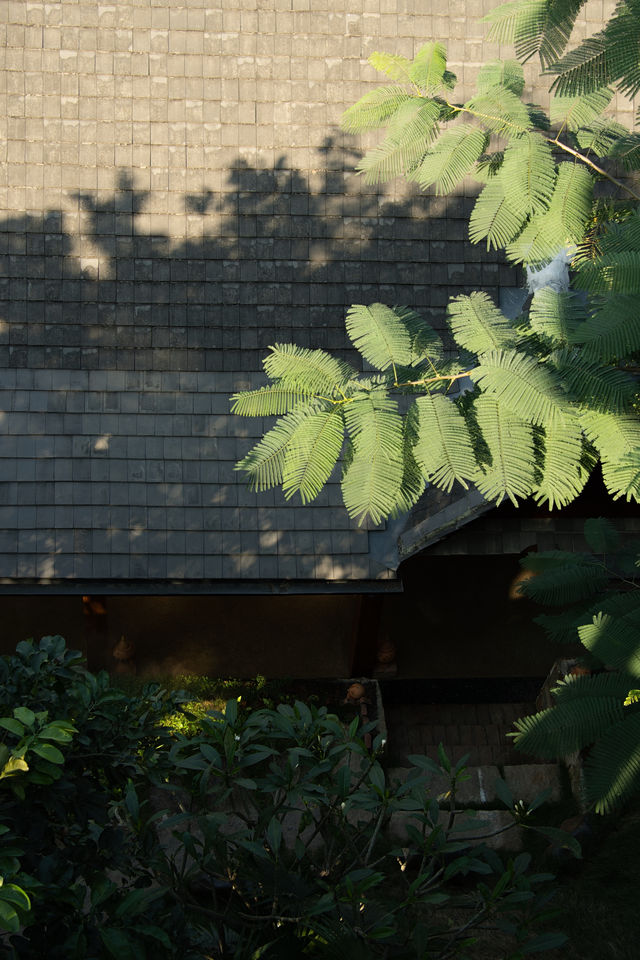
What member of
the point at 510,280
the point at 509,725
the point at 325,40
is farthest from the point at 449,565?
the point at 325,40

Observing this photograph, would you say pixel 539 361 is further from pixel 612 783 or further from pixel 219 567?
pixel 219 567

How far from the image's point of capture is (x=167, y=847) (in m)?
4.73

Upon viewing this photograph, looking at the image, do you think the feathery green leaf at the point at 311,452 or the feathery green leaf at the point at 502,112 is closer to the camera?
the feathery green leaf at the point at 311,452

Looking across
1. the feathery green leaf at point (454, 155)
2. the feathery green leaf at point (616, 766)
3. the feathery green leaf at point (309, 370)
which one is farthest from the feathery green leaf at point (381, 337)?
the feathery green leaf at point (616, 766)

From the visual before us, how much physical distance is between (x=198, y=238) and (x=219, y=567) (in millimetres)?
3147

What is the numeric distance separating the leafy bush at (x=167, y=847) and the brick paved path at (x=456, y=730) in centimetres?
Answer: 379

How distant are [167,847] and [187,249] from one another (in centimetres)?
575

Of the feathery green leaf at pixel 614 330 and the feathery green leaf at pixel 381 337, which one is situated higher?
the feathery green leaf at pixel 614 330

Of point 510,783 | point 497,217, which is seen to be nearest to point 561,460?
point 497,217

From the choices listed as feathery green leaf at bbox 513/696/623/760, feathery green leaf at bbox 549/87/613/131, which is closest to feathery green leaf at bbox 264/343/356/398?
feathery green leaf at bbox 513/696/623/760

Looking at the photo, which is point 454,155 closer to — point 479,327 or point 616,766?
point 479,327

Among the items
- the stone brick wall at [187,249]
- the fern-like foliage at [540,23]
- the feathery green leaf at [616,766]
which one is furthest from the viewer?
the stone brick wall at [187,249]

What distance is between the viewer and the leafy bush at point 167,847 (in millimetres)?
3604

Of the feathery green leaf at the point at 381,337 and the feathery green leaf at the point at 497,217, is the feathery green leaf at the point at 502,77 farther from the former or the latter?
the feathery green leaf at the point at 381,337
